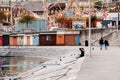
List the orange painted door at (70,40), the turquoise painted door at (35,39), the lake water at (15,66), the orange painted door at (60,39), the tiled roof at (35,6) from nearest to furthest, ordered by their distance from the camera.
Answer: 1. the lake water at (15,66)
2. the orange painted door at (60,39)
3. the orange painted door at (70,40)
4. the turquoise painted door at (35,39)
5. the tiled roof at (35,6)

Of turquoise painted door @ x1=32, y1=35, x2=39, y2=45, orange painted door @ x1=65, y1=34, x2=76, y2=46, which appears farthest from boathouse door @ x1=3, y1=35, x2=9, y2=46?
orange painted door @ x1=65, y1=34, x2=76, y2=46

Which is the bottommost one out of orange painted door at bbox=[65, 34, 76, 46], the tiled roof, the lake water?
the lake water

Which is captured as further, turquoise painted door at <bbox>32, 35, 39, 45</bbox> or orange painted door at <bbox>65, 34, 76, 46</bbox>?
turquoise painted door at <bbox>32, 35, 39, 45</bbox>

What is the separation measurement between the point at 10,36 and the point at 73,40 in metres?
8.94

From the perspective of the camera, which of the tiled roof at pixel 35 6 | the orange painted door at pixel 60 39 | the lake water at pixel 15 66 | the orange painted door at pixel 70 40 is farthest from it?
the tiled roof at pixel 35 6

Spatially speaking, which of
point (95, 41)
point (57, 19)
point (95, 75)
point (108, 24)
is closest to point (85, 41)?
point (95, 41)

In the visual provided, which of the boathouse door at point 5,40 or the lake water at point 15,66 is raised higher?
the boathouse door at point 5,40

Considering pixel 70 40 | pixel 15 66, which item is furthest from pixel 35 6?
pixel 15 66

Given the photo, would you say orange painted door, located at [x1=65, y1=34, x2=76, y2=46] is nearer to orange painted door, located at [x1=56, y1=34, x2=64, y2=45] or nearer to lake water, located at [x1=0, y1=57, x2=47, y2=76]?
orange painted door, located at [x1=56, y1=34, x2=64, y2=45]

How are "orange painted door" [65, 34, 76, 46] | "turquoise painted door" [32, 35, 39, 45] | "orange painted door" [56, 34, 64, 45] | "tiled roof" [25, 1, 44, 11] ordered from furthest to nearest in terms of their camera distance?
"tiled roof" [25, 1, 44, 11]
"turquoise painted door" [32, 35, 39, 45]
"orange painted door" [65, 34, 76, 46]
"orange painted door" [56, 34, 64, 45]

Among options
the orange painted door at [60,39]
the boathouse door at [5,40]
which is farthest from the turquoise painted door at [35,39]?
the boathouse door at [5,40]

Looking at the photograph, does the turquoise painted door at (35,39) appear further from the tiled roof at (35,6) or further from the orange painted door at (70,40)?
the tiled roof at (35,6)

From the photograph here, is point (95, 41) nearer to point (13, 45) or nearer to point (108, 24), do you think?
point (13, 45)

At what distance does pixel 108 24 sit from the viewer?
262ft
